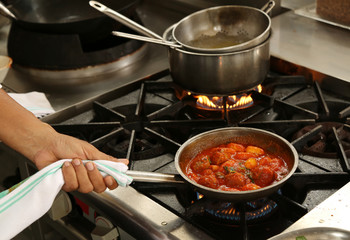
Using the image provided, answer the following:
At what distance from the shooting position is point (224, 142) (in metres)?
1.08

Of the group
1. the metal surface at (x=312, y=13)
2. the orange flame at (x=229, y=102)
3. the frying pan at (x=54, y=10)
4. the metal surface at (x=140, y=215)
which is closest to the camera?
the metal surface at (x=140, y=215)

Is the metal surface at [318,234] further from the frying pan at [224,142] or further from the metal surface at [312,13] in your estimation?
the metal surface at [312,13]

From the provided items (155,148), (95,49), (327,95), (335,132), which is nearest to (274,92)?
(327,95)

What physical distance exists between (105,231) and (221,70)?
1.56ft

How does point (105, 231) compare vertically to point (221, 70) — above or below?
below

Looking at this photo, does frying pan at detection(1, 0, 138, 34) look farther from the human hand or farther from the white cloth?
the human hand

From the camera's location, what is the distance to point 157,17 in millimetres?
1922

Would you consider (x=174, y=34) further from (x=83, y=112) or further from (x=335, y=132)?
(x=335, y=132)

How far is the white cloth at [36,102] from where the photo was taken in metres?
1.36

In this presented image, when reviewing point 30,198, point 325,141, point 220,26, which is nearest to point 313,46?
point 220,26

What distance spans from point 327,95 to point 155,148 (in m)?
0.50

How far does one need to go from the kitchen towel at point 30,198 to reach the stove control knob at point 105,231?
5.7 inches

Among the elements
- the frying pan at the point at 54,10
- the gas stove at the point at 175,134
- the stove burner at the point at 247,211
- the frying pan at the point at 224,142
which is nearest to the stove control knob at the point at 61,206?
the gas stove at the point at 175,134

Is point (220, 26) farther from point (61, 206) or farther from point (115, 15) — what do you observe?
point (61, 206)
